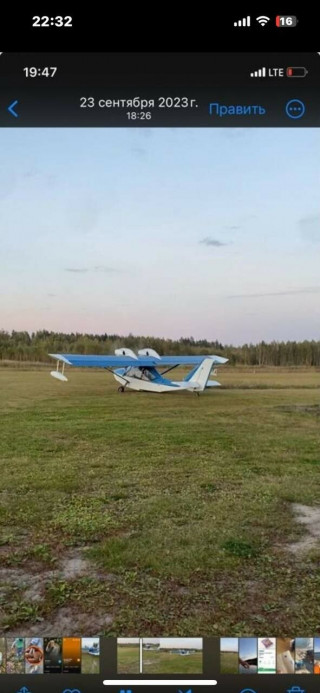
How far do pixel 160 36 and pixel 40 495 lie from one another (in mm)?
1738

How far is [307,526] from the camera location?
5.14ft

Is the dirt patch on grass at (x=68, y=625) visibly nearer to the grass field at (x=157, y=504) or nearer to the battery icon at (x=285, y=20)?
the grass field at (x=157, y=504)

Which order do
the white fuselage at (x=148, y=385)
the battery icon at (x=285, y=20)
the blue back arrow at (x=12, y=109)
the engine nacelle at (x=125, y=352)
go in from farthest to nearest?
the white fuselage at (x=148, y=385) < the engine nacelle at (x=125, y=352) < the blue back arrow at (x=12, y=109) < the battery icon at (x=285, y=20)

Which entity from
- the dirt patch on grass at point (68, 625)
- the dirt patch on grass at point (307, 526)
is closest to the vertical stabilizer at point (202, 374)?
the dirt patch on grass at point (307, 526)

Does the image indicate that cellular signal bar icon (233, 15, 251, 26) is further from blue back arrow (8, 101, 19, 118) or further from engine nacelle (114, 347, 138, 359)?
engine nacelle (114, 347, 138, 359)

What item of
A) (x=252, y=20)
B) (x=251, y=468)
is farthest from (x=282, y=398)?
(x=252, y=20)

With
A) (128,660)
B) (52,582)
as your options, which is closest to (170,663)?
(128,660)

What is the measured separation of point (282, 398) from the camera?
70.1 inches

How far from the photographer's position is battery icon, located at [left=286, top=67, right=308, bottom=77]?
47.4 inches

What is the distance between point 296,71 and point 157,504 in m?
1.67

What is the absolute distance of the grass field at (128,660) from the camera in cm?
119

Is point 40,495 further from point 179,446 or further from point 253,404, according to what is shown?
point 253,404

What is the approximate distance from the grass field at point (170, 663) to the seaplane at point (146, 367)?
97 centimetres

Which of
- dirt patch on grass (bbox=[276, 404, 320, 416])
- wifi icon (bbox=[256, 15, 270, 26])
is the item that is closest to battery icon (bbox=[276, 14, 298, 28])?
wifi icon (bbox=[256, 15, 270, 26])
